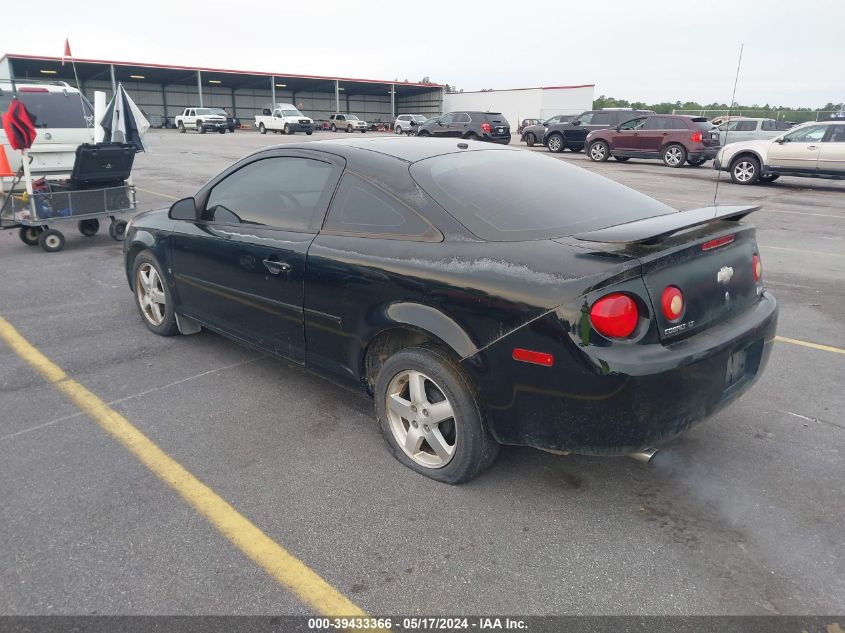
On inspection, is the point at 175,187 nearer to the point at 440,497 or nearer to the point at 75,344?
the point at 75,344

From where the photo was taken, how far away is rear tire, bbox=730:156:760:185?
16.0m

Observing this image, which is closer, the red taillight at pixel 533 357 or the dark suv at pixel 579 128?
the red taillight at pixel 533 357

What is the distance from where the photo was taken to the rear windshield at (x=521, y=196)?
9.55 feet

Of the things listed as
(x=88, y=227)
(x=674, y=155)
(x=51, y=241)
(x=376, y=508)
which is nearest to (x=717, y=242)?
(x=376, y=508)

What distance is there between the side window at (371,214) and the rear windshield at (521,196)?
161 millimetres

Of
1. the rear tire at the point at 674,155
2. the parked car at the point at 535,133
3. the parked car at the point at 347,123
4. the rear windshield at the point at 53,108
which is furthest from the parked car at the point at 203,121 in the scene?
the rear windshield at the point at 53,108

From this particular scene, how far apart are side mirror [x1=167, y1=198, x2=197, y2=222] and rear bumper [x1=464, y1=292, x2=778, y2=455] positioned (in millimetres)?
2535

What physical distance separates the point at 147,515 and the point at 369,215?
1.75 meters

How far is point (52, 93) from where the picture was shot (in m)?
10.5

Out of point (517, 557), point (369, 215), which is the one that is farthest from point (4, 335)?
point (517, 557)

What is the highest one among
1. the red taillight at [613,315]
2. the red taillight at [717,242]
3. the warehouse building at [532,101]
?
the warehouse building at [532,101]

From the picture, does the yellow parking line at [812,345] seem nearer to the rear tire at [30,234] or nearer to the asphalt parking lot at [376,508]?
the asphalt parking lot at [376,508]

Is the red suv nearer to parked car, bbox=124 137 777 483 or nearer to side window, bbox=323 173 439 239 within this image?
parked car, bbox=124 137 777 483

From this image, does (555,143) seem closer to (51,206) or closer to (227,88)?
(51,206)
